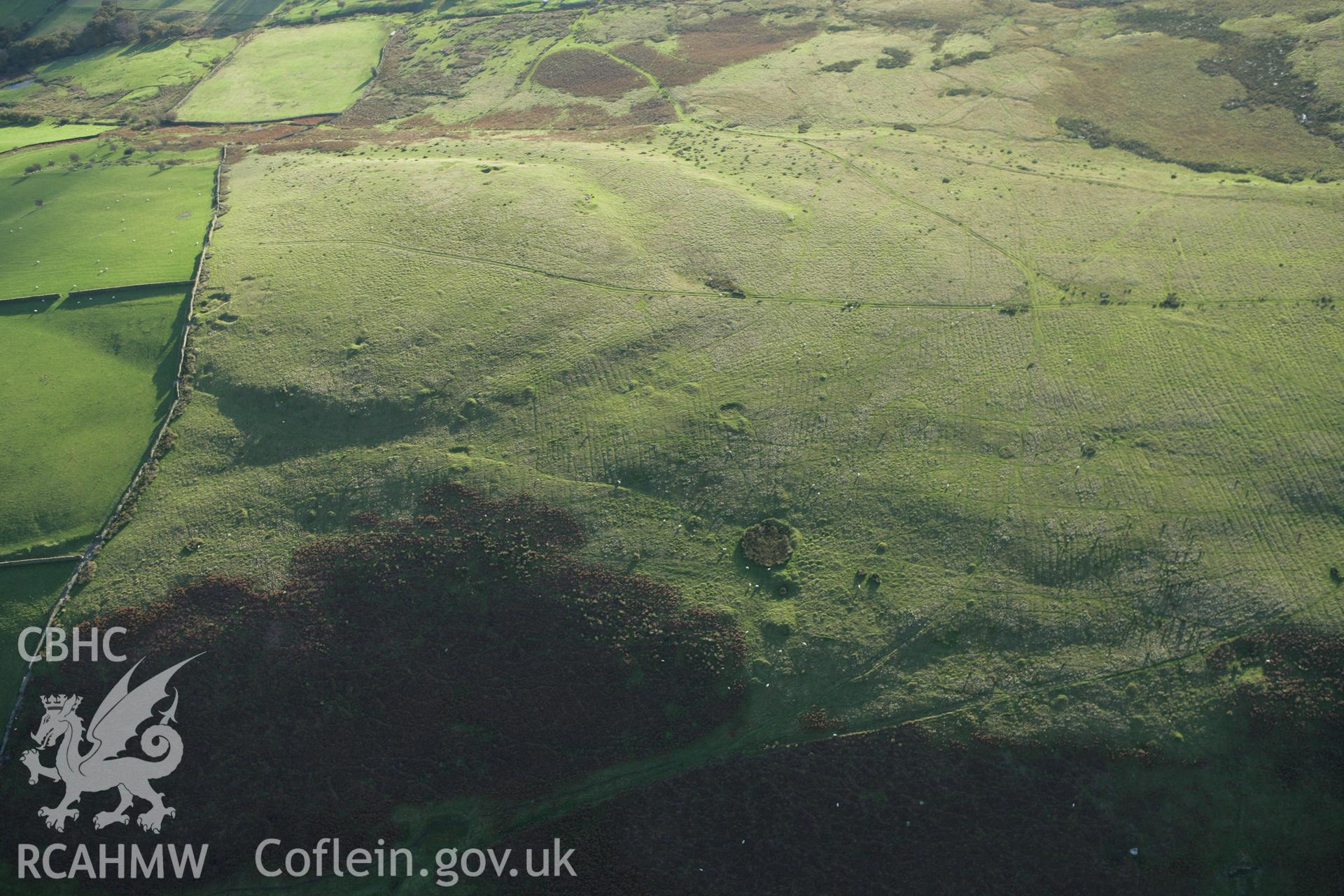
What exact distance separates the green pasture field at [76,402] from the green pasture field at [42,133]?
50.2 m

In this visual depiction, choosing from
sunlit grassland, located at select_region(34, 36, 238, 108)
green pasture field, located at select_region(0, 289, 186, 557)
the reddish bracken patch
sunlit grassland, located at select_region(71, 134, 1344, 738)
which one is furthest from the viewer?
sunlit grassland, located at select_region(34, 36, 238, 108)

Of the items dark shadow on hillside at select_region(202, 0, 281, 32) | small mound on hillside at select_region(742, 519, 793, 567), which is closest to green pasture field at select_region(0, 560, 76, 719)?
small mound on hillside at select_region(742, 519, 793, 567)

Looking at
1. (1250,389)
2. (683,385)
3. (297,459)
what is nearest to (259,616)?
(297,459)

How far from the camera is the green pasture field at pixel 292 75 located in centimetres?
11562

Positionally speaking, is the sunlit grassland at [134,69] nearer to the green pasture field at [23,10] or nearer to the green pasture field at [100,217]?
the green pasture field at [23,10]

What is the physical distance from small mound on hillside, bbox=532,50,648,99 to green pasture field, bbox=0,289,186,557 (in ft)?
221

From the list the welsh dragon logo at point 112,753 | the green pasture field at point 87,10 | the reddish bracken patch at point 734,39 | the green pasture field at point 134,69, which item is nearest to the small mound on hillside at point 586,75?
the reddish bracken patch at point 734,39

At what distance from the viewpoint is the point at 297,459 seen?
59.6 m

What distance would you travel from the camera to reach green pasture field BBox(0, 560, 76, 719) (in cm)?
5094

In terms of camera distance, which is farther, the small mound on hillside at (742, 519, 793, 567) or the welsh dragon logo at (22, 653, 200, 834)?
the small mound on hillside at (742, 519, 793, 567)

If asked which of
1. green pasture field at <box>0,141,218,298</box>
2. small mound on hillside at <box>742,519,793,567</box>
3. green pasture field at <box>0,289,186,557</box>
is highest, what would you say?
green pasture field at <box>0,141,218,298</box>

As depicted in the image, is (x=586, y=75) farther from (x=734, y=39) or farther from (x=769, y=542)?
(x=769, y=542)

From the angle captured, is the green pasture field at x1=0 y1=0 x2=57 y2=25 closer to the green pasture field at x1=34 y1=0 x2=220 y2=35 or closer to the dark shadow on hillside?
the green pasture field at x1=34 y1=0 x2=220 y2=35

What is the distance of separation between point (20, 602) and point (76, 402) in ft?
60.7
